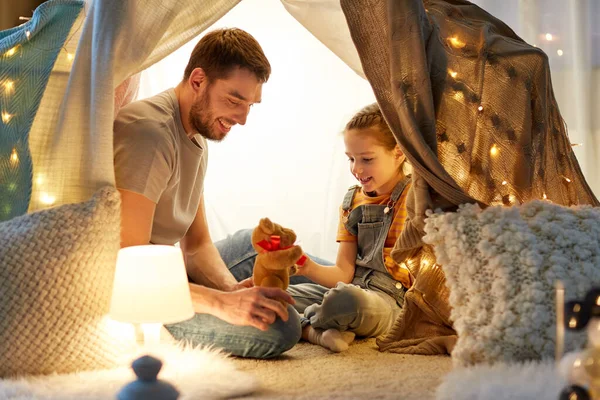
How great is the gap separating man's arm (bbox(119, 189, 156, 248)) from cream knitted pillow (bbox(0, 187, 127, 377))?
7cm

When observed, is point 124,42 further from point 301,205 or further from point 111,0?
point 301,205

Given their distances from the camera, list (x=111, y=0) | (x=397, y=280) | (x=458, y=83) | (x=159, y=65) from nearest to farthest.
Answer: (x=111, y=0) < (x=458, y=83) < (x=397, y=280) < (x=159, y=65)

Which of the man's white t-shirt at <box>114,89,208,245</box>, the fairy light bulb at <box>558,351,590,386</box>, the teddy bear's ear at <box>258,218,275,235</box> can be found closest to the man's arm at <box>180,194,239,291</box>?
the man's white t-shirt at <box>114,89,208,245</box>

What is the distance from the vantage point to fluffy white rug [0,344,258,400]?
1606mm

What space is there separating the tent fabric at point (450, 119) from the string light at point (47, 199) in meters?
0.86

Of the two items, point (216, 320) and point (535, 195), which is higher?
point (535, 195)

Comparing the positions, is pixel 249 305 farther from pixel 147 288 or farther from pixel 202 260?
pixel 202 260

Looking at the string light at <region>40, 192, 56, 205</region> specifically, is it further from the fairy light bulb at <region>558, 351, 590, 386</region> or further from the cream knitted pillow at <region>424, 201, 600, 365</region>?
the fairy light bulb at <region>558, 351, 590, 386</region>

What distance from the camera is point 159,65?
3.27 metres

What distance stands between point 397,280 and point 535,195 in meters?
0.54

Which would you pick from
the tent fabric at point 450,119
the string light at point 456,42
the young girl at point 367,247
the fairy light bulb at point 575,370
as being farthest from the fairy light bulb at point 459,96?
the fairy light bulb at point 575,370

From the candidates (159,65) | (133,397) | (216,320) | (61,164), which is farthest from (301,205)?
(133,397)

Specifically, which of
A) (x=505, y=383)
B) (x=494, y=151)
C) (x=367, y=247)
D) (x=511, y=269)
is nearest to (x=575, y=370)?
(x=505, y=383)

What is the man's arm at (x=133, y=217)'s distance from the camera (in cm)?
192
